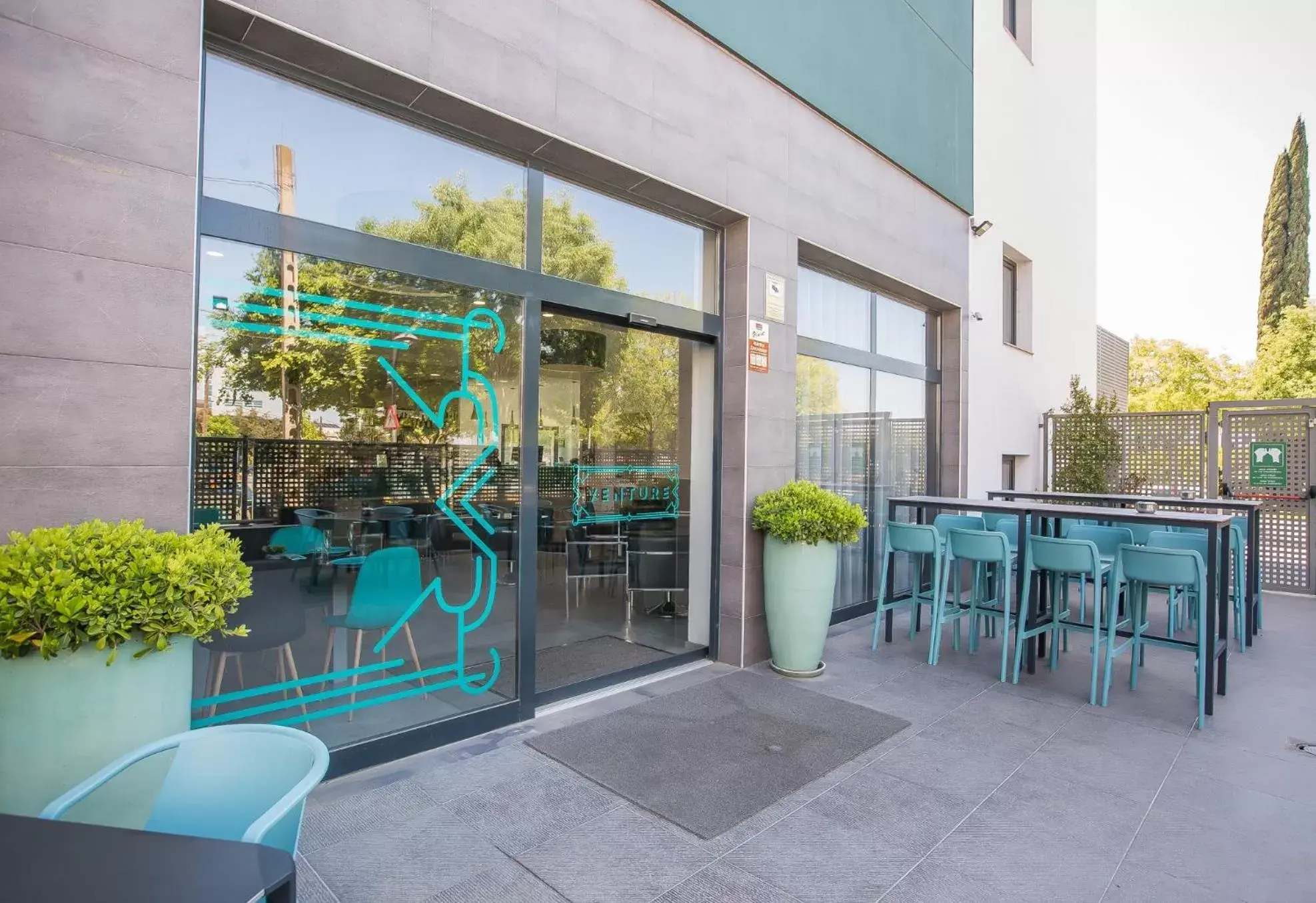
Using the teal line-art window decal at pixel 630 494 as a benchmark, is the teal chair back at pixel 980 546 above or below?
below

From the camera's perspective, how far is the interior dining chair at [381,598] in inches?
126

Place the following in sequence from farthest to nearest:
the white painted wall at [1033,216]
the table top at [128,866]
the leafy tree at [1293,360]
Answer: the leafy tree at [1293,360], the white painted wall at [1033,216], the table top at [128,866]

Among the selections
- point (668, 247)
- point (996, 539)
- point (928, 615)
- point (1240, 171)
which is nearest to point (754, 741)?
point (996, 539)

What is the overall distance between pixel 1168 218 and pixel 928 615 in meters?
44.0

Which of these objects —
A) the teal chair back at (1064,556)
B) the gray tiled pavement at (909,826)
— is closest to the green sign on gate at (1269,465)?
the gray tiled pavement at (909,826)

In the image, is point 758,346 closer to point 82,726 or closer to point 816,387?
point 816,387

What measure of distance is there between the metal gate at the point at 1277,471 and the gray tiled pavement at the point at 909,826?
489cm

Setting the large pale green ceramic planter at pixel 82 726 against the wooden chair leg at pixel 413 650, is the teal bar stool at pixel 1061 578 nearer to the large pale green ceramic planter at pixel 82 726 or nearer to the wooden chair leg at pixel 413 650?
the wooden chair leg at pixel 413 650

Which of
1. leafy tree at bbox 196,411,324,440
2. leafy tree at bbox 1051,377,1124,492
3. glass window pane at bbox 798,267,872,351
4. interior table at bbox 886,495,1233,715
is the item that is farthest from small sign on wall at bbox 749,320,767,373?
leafy tree at bbox 1051,377,1124,492

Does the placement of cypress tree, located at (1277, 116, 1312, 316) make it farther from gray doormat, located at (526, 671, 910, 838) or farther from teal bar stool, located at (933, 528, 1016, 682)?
gray doormat, located at (526, 671, 910, 838)

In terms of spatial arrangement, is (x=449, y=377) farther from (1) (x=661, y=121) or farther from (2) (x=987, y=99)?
(2) (x=987, y=99)

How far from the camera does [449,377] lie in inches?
137

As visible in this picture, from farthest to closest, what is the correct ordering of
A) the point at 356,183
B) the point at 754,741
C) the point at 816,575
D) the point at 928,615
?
the point at 928,615 → the point at 816,575 → the point at 754,741 → the point at 356,183

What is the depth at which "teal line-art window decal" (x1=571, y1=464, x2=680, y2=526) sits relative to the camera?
5.40 metres
